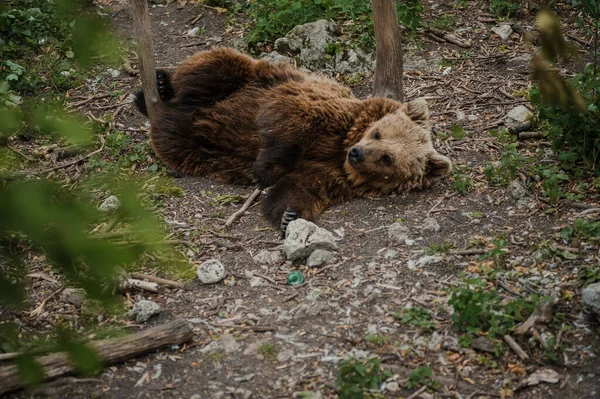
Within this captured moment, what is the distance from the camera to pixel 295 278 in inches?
195

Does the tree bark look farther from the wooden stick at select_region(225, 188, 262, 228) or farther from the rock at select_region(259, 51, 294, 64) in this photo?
the rock at select_region(259, 51, 294, 64)

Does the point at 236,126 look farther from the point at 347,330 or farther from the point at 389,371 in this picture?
the point at 389,371

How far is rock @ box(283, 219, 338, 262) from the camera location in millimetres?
5148

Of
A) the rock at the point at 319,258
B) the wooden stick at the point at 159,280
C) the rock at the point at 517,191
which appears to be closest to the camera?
the wooden stick at the point at 159,280

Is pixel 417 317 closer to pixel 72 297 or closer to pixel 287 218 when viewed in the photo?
pixel 287 218

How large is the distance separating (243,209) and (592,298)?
3.02m

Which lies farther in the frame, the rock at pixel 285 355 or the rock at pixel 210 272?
the rock at pixel 210 272

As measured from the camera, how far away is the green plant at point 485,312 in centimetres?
402

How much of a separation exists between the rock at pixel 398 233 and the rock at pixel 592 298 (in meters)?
1.52

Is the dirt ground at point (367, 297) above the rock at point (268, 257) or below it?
above

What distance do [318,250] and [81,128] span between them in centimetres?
367

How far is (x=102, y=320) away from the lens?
449cm

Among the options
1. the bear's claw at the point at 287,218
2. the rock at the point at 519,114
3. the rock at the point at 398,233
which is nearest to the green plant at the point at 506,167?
the rock at the point at 519,114

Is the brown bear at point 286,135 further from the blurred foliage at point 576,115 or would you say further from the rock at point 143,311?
the rock at point 143,311
